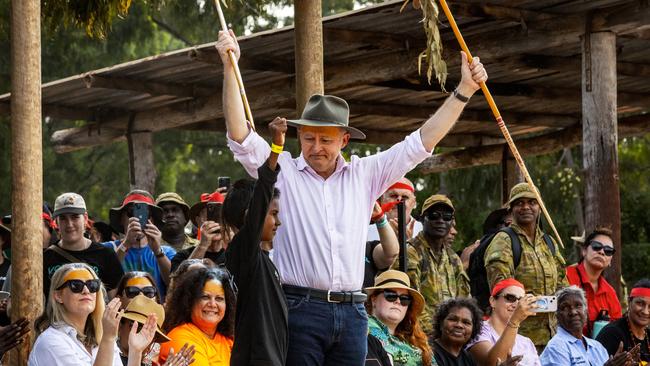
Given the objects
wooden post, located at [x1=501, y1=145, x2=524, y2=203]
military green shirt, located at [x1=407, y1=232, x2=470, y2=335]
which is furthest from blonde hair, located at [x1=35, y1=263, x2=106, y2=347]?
wooden post, located at [x1=501, y1=145, x2=524, y2=203]

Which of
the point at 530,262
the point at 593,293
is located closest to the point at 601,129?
the point at 593,293

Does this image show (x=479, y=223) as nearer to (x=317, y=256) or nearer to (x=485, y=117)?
(x=485, y=117)

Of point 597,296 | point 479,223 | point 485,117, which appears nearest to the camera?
point 597,296

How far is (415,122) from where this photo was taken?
19.0m

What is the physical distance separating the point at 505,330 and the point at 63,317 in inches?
129

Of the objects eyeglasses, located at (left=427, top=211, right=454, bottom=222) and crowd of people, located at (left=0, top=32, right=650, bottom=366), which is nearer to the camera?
crowd of people, located at (left=0, top=32, right=650, bottom=366)

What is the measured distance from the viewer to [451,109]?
7.29 m

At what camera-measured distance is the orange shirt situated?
8.26m

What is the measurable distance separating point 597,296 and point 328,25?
11.2 feet

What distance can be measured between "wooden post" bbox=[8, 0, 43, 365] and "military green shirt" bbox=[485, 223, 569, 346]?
370 cm

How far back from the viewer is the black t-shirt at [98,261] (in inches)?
400

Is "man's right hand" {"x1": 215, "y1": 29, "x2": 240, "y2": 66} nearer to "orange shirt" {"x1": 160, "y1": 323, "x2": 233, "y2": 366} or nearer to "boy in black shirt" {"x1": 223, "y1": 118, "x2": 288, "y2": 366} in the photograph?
"boy in black shirt" {"x1": 223, "y1": 118, "x2": 288, "y2": 366}

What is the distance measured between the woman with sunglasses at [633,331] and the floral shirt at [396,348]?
2549 millimetres

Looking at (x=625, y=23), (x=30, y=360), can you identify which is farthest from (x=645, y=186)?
(x=30, y=360)
